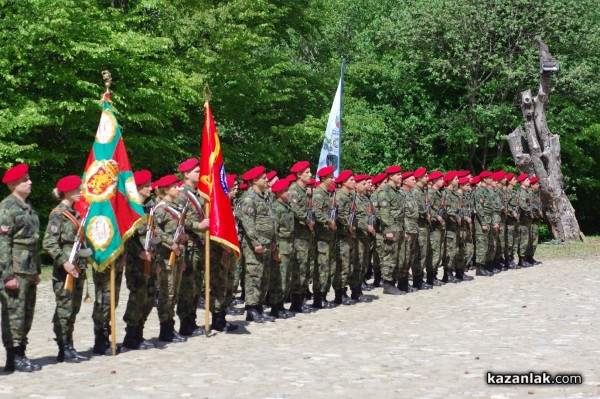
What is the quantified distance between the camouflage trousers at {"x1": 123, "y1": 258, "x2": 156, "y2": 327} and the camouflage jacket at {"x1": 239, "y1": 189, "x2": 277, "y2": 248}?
235 centimetres

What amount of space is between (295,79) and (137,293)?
A: 21.1 meters

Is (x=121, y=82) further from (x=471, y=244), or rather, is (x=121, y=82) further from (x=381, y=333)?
(x=381, y=333)

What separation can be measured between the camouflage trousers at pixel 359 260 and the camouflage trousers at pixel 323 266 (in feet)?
2.47

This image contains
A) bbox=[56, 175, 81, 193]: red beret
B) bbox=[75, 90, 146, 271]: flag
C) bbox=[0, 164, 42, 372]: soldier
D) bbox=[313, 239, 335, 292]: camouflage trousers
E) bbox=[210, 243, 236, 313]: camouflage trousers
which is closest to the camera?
bbox=[0, 164, 42, 372]: soldier

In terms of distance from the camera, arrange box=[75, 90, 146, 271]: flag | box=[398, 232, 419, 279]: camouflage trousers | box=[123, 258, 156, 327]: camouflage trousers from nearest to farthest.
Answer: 1. box=[75, 90, 146, 271]: flag
2. box=[123, 258, 156, 327]: camouflage trousers
3. box=[398, 232, 419, 279]: camouflage trousers

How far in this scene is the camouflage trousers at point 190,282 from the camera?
12914 mm

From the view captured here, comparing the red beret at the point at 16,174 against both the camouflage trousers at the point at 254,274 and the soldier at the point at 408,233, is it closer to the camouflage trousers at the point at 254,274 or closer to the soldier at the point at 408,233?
the camouflage trousers at the point at 254,274

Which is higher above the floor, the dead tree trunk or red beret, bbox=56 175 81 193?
the dead tree trunk

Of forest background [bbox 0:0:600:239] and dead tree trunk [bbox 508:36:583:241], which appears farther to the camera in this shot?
dead tree trunk [bbox 508:36:583:241]

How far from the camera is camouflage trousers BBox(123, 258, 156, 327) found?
38.8ft

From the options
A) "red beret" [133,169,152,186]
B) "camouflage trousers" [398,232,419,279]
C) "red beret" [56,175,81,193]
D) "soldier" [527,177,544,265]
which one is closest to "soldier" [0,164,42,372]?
"red beret" [56,175,81,193]

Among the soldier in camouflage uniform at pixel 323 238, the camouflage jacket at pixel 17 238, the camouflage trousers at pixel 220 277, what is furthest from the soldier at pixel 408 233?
the camouflage jacket at pixel 17 238

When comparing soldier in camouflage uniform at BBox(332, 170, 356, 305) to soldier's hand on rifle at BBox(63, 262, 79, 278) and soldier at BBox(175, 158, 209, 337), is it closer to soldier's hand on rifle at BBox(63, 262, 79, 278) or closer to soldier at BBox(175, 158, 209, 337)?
soldier at BBox(175, 158, 209, 337)

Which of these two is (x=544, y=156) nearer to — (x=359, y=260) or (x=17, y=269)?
(x=359, y=260)
